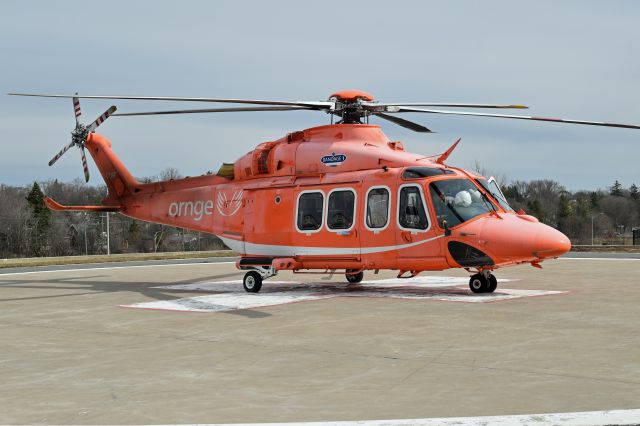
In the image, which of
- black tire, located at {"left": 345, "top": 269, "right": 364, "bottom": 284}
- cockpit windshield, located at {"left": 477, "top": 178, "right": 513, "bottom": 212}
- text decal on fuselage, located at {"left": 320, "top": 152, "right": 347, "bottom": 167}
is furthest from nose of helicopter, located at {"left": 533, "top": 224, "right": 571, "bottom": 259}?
black tire, located at {"left": 345, "top": 269, "right": 364, "bottom": 284}

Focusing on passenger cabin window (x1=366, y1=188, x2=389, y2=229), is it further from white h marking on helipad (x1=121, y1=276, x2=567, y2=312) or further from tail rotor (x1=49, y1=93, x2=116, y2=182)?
tail rotor (x1=49, y1=93, x2=116, y2=182)

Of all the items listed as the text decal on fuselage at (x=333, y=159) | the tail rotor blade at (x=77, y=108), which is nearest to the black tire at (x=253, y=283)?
the text decal on fuselage at (x=333, y=159)

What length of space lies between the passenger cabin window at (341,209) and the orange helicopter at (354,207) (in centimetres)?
2

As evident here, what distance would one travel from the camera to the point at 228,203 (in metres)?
18.3

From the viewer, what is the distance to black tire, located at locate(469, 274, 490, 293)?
15320 millimetres

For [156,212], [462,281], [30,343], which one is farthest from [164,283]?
[30,343]

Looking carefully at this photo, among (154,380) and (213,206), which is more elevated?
(213,206)

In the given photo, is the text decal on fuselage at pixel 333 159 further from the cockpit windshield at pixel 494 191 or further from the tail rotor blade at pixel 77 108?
the tail rotor blade at pixel 77 108

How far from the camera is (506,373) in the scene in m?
7.30

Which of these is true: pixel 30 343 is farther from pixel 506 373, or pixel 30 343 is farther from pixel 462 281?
pixel 462 281

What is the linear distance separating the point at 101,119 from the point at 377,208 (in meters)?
9.58

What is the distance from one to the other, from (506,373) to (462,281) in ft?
38.5

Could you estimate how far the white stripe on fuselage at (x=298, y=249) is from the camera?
1534cm

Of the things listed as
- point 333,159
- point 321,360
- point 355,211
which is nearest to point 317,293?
point 355,211
